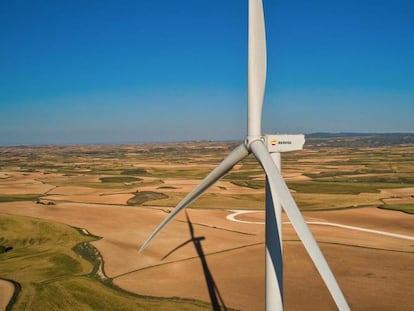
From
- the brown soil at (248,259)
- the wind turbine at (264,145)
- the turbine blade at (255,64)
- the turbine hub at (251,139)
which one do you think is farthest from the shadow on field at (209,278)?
the turbine blade at (255,64)

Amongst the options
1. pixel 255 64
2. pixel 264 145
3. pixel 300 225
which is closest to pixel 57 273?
pixel 264 145

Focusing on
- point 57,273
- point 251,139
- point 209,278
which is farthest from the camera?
point 57,273

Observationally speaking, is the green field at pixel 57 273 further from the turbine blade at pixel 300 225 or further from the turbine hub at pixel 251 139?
the turbine blade at pixel 300 225

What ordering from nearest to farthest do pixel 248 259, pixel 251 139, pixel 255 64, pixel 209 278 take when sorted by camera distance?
pixel 251 139 < pixel 255 64 < pixel 209 278 < pixel 248 259

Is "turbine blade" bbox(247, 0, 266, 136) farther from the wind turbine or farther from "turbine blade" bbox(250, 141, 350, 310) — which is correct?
"turbine blade" bbox(250, 141, 350, 310)

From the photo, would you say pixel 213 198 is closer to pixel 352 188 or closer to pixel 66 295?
pixel 352 188

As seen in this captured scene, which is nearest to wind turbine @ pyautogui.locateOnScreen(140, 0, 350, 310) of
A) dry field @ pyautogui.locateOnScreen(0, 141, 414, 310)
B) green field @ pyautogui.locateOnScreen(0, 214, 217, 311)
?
dry field @ pyautogui.locateOnScreen(0, 141, 414, 310)

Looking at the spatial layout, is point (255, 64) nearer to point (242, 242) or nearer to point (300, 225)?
point (300, 225)
